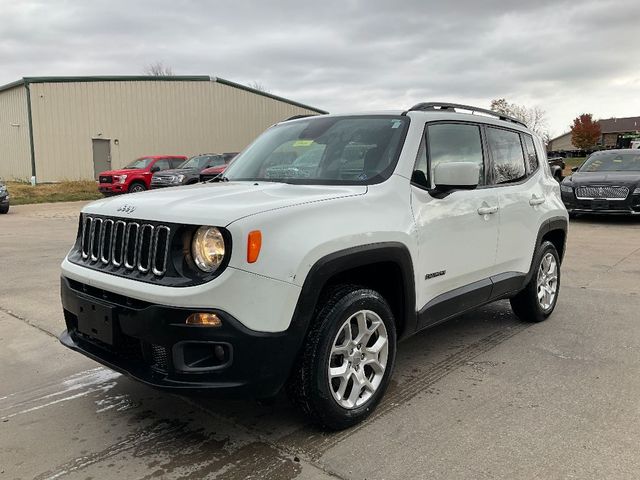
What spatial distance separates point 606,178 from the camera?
12.5 meters

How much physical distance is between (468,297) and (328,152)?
1.43 metres

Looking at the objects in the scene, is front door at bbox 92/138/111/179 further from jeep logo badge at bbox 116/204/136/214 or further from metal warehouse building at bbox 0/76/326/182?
jeep logo badge at bbox 116/204/136/214

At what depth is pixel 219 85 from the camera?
33688mm

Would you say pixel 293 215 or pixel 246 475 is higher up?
pixel 293 215

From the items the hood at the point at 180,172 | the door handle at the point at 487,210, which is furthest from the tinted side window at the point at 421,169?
the hood at the point at 180,172

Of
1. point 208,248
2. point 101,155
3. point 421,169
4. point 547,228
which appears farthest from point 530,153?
point 101,155

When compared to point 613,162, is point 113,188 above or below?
below

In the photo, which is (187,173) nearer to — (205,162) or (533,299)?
(205,162)

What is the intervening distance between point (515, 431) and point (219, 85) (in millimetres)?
33029

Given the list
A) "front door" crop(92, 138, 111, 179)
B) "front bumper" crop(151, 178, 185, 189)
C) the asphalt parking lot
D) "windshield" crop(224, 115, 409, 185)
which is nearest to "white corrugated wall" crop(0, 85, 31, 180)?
"front door" crop(92, 138, 111, 179)

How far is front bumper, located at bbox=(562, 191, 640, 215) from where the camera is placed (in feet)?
39.5

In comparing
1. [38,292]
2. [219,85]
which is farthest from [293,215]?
[219,85]

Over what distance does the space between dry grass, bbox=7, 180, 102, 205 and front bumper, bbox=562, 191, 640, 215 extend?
18678 millimetres

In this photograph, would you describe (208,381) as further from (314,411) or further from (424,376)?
(424,376)
